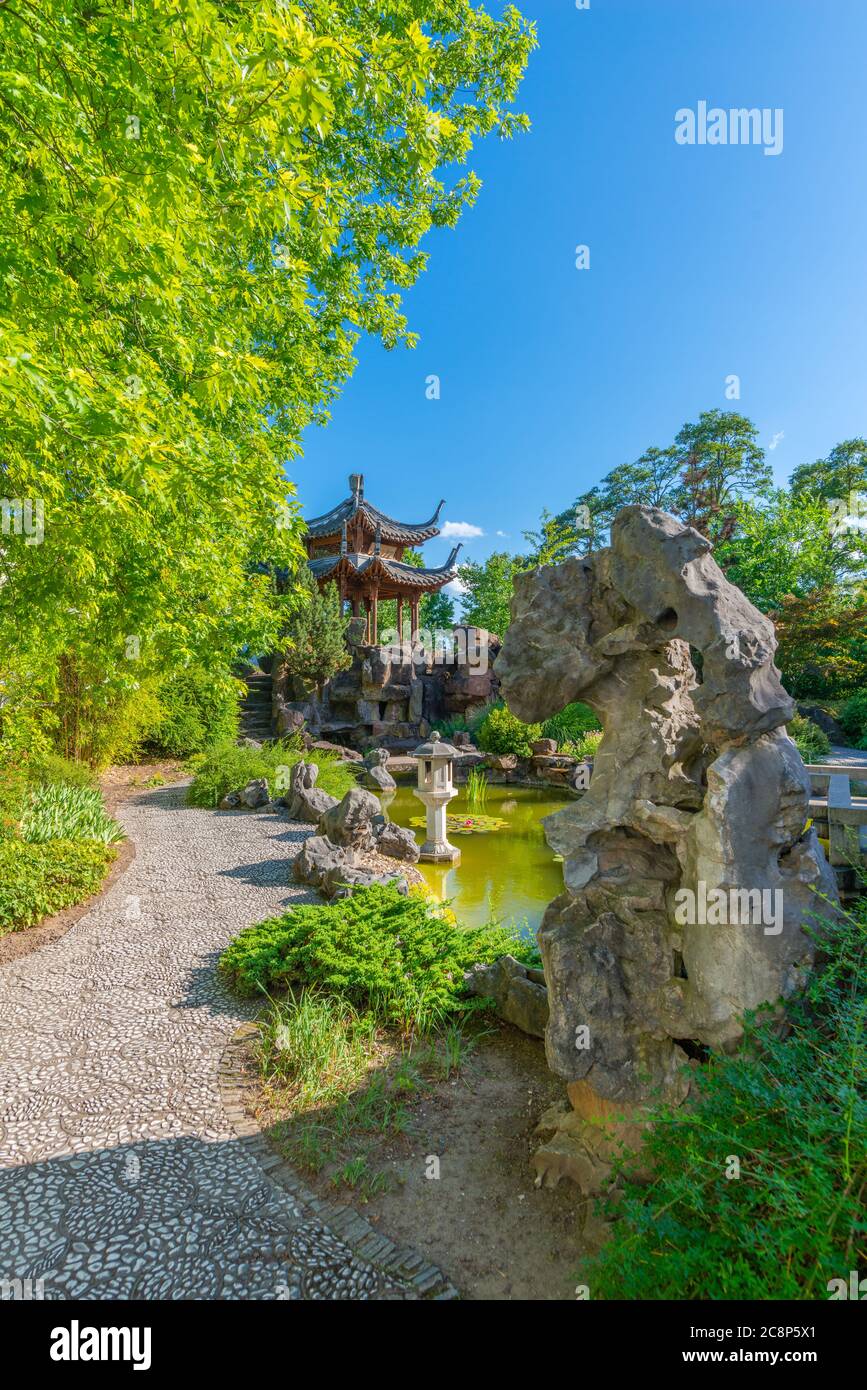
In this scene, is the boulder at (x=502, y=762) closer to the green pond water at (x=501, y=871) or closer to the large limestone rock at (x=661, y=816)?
the green pond water at (x=501, y=871)

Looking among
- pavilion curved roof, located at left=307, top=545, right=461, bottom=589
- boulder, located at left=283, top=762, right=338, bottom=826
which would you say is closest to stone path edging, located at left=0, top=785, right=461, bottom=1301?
boulder, located at left=283, top=762, right=338, bottom=826

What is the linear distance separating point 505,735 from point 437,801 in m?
7.93

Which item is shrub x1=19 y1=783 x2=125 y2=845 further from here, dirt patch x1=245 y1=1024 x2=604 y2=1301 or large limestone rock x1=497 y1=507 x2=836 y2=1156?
large limestone rock x1=497 y1=507 x2=836 y2=1156

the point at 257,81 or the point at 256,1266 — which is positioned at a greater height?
the point at 257,81

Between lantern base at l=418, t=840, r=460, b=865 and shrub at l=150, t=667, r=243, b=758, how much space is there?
8458mm

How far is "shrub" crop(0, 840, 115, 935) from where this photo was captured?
217 inches

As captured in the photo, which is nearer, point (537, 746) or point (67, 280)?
point (67, 280)

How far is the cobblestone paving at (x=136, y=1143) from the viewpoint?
2.24 meters

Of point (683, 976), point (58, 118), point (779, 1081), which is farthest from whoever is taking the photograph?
point (58, 118)

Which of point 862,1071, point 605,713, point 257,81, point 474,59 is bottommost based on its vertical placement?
point 862,1071

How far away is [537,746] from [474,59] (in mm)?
13302
